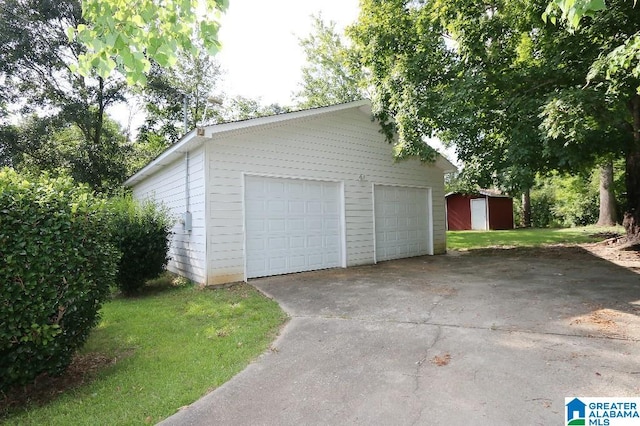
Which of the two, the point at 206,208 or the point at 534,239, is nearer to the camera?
the point at 206,208

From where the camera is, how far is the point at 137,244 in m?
7.00

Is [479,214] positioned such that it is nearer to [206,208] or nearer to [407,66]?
[407,66]

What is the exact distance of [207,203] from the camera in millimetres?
6973

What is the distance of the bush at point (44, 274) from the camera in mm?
2812

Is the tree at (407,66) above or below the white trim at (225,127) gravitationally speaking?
above

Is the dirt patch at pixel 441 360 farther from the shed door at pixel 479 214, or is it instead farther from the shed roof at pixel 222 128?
the shed door at pixel 479 214

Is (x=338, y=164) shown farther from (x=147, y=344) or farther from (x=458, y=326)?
(x=147, y=344)

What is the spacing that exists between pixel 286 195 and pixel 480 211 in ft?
70.9

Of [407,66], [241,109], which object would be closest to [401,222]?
[407,66]

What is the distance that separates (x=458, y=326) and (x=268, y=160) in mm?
5237

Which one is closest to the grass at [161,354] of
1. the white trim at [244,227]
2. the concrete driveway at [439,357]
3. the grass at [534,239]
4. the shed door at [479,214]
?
the concrete driveway at [439,357]

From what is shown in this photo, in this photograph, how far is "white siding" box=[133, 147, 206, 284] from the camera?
717cm

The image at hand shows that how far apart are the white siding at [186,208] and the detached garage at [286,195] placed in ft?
0.08

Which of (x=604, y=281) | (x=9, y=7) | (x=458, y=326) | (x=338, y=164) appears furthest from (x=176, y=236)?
(x=9, y=7)
